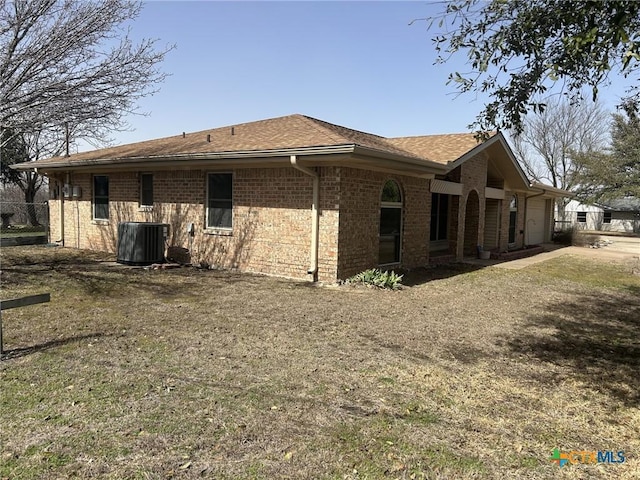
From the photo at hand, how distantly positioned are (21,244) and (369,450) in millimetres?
17335

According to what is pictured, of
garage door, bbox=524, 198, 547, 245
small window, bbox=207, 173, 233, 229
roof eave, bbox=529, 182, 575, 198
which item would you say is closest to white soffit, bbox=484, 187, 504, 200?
roof eave, bbox=529, 182, 575, 198

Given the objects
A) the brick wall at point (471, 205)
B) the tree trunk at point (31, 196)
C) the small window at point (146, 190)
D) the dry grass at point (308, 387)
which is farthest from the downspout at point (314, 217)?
the tree trunk at point (31, 196)

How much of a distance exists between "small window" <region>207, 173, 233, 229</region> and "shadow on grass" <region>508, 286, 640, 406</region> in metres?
7.23

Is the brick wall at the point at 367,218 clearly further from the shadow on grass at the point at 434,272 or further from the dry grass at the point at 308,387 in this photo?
the dry grass at the point at 308,387

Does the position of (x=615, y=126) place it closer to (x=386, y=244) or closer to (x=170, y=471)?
(x=386, y=244)

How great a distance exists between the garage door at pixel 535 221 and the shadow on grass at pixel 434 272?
407 inches

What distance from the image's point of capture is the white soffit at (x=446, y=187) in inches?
513

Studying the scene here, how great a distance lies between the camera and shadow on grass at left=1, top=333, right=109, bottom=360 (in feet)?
15.8

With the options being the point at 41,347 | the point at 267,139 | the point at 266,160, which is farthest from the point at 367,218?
the point at 41,347

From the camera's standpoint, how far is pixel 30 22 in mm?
9281

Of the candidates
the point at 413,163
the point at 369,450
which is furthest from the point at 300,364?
the point at 413,163

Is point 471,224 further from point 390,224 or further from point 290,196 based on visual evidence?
point 290,196

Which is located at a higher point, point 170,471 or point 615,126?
point 615,126

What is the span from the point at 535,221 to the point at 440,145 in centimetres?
1203
